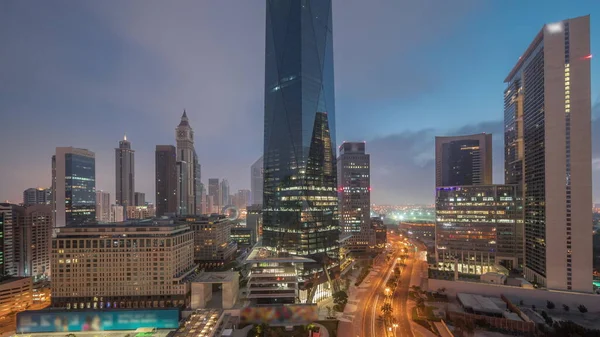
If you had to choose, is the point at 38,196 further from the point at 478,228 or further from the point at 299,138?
the point at 478,228

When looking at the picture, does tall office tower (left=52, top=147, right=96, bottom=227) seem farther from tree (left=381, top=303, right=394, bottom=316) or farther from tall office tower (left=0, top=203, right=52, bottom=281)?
tree (left=381, top=303, right=394, bottom=316)

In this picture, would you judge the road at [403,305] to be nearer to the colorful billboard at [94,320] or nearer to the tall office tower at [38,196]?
the colorful billboard at [94,320]

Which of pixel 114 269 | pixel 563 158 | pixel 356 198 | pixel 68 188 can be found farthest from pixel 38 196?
pixel 563 158

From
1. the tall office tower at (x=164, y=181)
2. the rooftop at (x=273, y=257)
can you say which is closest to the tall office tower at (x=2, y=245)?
the rooftop at (x=273, y=257)

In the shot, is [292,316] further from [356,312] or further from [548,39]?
[548,39]

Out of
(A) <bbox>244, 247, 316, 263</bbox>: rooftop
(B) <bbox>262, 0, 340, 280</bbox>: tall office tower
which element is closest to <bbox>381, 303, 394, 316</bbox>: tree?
(B) <bbox>262, 0, 340, 280</bbox>: tall office tower

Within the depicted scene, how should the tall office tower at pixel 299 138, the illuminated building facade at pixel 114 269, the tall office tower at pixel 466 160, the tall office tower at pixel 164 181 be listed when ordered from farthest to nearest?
the tall office tower at pixel 164 181 → the tall office tower at pixel 466 160 → the tall office tower at pixel 299 138 → the illuminated building facade at pixel 114 269
